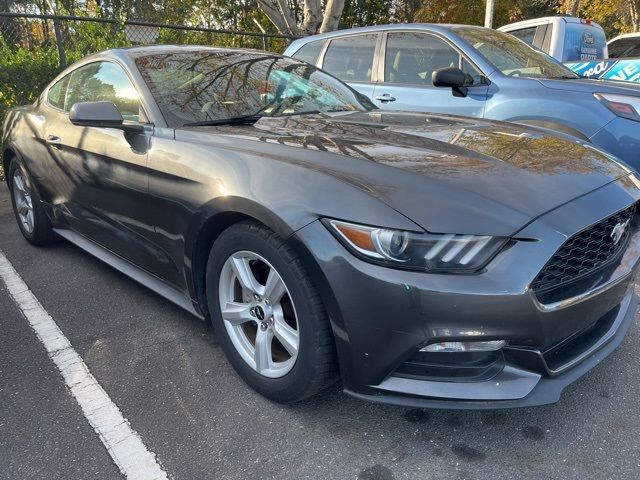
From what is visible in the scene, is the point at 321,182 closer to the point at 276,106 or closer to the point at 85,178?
the point at 276,106

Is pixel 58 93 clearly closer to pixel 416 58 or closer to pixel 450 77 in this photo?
pixel 450 77

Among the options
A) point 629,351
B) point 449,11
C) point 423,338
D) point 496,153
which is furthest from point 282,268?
point 449,11

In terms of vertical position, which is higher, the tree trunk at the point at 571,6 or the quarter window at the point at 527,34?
the tree trunk at the point at 571,6

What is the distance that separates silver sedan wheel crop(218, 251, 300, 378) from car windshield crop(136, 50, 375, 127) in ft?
2.98

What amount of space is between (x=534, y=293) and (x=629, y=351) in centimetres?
123

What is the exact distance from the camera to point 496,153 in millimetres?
2188

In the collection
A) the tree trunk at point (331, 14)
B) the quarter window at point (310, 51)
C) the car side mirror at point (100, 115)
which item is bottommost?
the car side mirror at point (100, 115)

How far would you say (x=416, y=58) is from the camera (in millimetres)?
5207

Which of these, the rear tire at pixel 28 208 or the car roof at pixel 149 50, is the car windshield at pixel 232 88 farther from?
the rear tire at pixel 28 208

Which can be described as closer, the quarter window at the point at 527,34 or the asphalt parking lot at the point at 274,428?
the asphalt parking lot at the point at 274,428

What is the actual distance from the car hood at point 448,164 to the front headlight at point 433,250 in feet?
→ 0.11

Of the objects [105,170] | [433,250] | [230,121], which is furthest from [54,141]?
[433,250]

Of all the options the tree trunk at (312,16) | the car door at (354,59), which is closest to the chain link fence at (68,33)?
the car door at (354,59)

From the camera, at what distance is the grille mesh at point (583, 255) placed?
177 cm
